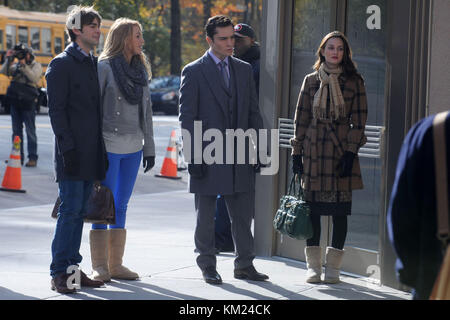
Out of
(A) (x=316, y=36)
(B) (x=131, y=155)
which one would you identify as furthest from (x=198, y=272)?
(A) (x=316, y=36)

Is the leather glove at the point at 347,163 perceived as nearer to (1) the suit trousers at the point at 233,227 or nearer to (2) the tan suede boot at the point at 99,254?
(1) the suit trousers at the point at 233,227

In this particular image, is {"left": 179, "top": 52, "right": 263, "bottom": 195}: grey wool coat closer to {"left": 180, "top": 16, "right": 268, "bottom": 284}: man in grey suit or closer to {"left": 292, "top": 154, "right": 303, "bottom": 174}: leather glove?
{"left": 180, "top": 16, "right": 268, "bottom": 284}: man in grey suit

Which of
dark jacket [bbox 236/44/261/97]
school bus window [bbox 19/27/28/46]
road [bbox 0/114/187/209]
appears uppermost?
school bus window [bbox 19/27/28/46]

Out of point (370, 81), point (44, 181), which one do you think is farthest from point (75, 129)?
point (44, 181)

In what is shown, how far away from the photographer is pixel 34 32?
32875 mm

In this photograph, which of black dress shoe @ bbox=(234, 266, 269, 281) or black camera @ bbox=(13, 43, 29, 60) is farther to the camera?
black camera @ bbox=(13, 43, 29, 60)

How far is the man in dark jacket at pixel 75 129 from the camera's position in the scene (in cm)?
600

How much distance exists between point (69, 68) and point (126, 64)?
0.53 metres

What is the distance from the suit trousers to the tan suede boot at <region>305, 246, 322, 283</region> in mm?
421

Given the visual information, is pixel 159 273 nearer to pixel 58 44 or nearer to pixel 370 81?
pixel 370 81

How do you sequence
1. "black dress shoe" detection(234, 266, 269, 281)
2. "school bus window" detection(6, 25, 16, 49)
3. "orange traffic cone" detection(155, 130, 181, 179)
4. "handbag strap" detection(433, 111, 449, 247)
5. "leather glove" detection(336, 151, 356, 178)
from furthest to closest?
"school bus window" detection(6, 25, 16, 49) < "orange traffic cone" detection(155, 130, 181, 179) < "black dress shoe" detection(234, 266, 269, 281) < "leather glove" detection(336, 151, 356, 178) < "handbag strap" detection(433, 111, 449, 247)

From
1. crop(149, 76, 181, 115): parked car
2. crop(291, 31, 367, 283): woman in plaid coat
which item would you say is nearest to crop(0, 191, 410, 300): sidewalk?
crop(291, 31, 367, 283): woman in plaid coat

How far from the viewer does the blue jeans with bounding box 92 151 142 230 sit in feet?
21.1

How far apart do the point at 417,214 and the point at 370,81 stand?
391 cm
